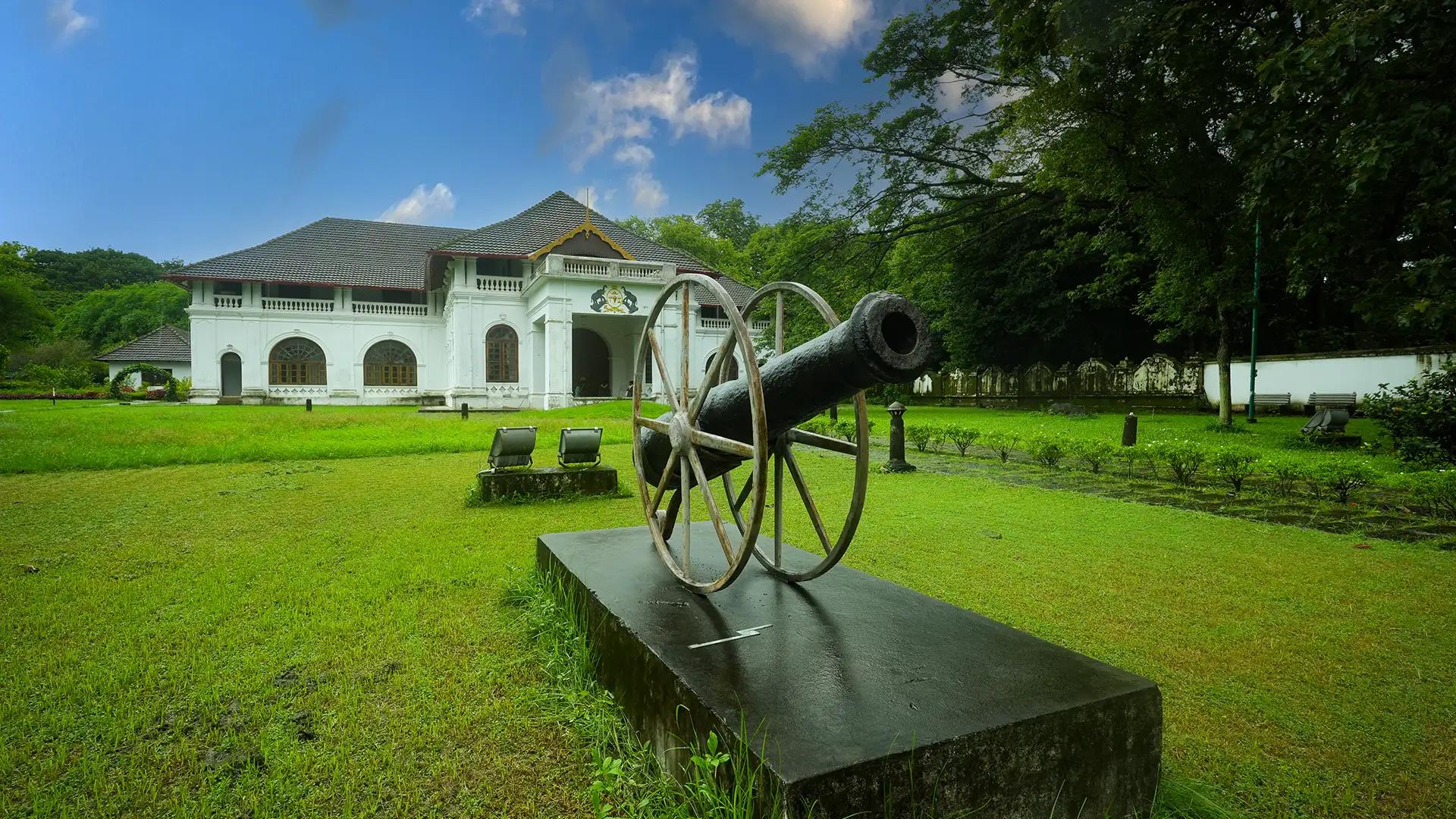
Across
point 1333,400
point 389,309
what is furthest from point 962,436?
point 389,309

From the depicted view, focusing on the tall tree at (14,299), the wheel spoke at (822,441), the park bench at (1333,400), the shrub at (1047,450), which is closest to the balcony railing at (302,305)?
the tall tree at (14,299)

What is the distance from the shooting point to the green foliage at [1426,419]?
8.12 m

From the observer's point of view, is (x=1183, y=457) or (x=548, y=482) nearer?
(x=548, y=482)

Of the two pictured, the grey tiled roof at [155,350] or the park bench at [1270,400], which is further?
the grey tiled roof at [155,350]

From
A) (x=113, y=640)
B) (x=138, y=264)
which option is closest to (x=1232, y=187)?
(x=113, y=640)

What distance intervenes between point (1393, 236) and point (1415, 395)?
312cm

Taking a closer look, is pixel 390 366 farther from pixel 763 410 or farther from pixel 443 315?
pixel 763 410

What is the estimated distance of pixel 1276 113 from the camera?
5680 millimetres

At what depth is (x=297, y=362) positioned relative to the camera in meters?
27.9

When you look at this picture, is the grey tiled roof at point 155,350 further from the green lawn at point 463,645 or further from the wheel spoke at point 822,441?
the wheel spoke at point 822,441

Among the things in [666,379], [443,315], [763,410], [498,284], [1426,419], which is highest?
[498,284]

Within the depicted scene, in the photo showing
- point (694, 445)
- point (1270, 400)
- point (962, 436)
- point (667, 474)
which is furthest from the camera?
point (1270, 400)

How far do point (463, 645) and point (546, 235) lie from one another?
26.4 m

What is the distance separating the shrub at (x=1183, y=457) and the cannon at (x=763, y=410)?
21.9 ft
